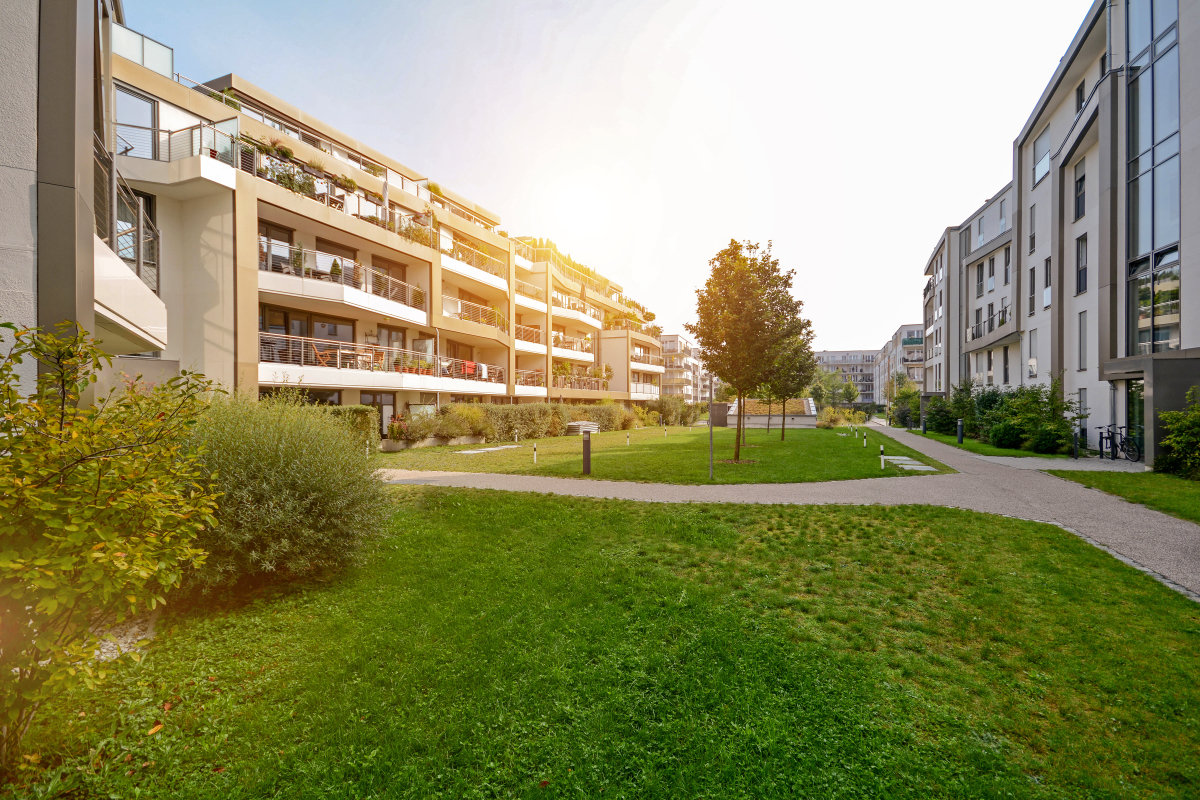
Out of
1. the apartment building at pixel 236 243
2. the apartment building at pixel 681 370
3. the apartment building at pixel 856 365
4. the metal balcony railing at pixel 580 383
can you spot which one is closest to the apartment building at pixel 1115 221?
the apartment building at pixel 236 243

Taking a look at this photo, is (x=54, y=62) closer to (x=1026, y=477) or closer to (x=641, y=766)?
(x=641, y=766)

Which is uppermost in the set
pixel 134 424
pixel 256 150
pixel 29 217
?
pixel 256 150

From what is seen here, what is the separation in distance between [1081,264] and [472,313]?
97.4 feet

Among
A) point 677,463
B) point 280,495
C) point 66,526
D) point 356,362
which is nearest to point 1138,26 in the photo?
point 677,463

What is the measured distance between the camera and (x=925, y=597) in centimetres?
615

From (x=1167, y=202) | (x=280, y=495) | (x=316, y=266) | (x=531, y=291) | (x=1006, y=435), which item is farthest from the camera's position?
(x=531, y=291)

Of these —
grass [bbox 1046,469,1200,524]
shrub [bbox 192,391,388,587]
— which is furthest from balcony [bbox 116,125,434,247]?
grass [bbox 1046,469,1200,524]

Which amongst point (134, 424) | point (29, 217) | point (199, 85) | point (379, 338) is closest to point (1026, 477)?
point (134, 424)

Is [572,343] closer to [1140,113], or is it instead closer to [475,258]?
[475,258]

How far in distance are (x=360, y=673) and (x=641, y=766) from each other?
271 centimetres

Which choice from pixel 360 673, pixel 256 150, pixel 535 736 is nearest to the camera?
pixel 535 736

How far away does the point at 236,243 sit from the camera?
17.6m

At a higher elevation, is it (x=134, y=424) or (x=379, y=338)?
(x=379, y=338)

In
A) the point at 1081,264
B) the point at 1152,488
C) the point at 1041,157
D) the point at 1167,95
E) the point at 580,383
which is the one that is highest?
the point at 1041,157
